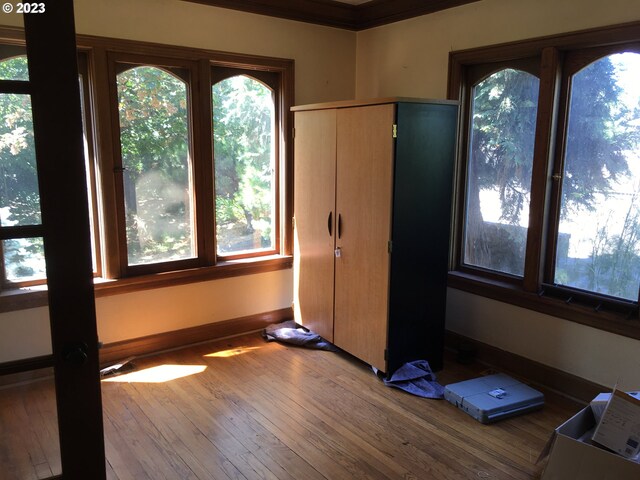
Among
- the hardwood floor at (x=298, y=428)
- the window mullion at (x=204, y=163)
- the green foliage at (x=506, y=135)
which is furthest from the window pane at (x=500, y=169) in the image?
the window mullion at (x=204, y=163)

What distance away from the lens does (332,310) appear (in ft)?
12.2

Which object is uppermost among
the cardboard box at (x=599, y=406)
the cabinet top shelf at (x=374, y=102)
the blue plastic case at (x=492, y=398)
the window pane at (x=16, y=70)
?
the cabinet top shelf at (x=374, y=102)

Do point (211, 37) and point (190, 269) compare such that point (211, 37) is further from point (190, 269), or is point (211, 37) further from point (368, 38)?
point (190, 269)

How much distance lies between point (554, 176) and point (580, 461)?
171 cm

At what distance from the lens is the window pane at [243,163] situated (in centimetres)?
390

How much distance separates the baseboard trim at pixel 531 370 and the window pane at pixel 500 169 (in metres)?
0.55

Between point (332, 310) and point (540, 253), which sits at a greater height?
point (540, 253)

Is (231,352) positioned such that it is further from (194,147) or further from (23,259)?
(23,259)

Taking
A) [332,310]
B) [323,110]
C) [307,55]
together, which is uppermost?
[307,55]

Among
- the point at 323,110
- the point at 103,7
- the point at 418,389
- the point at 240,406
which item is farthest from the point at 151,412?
the point at 103,7

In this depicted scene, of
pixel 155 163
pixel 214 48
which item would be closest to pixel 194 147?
pixel 155 163

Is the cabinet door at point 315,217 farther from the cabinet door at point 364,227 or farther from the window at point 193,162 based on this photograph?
the window at point 193,162

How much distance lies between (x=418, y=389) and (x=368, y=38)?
9.28 feet

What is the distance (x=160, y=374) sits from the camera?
3.43 meters
